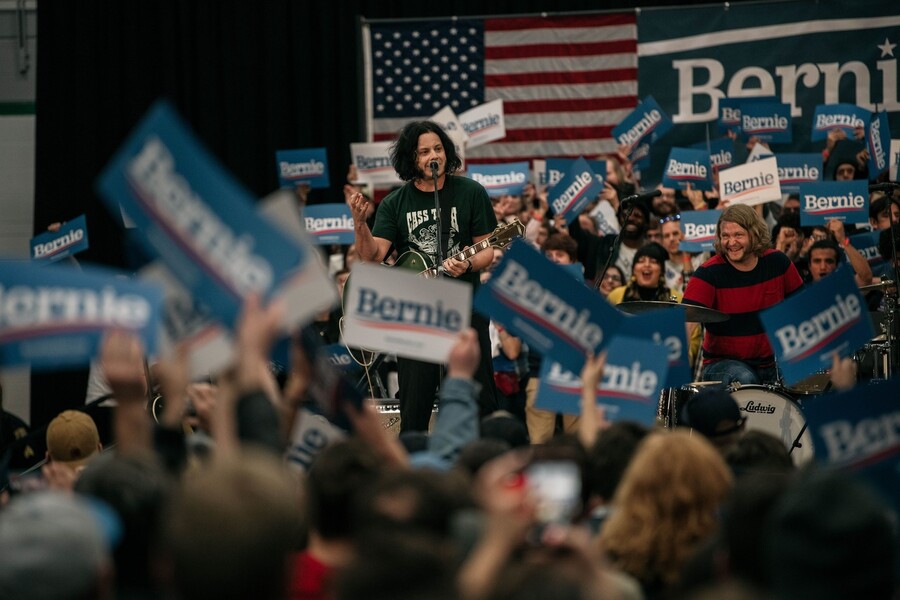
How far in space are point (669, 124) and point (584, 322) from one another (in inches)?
298

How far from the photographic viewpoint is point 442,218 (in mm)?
6164

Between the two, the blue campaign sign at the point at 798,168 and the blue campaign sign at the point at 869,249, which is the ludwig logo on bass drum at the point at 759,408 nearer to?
the blue campaign sign at the point at 869,249

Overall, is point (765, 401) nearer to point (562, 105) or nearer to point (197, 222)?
point (197, 222)

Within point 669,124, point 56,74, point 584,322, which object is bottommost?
point 584,322

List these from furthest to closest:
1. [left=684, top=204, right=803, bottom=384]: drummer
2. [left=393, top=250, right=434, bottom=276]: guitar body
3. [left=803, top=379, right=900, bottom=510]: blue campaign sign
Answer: [left=684, top=204, right=803, bottom=384]: drummer
[left=393, top=250, right=434, bottom=276]: guitar body
[left=803, top=379, right=900, bottom=510]: blue campaign sign

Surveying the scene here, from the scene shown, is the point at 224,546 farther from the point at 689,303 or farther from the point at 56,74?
the point at 56,74

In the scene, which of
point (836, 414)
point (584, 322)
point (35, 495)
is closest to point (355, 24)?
point (584, 322)

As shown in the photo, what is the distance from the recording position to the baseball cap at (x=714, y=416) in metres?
3.96

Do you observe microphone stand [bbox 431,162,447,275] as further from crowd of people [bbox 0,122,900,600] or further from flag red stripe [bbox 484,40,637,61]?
flag red stripe [bbox 484,40,637,61]

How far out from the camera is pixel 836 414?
325 cm

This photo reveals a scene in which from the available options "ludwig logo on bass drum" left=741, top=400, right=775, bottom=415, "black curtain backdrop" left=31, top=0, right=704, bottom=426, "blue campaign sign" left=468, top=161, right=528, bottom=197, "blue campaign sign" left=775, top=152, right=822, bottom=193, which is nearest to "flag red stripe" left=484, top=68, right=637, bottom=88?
"black curtain backdrop" left=31, top=0, right=704, bottom=426

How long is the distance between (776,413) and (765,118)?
5.11 m

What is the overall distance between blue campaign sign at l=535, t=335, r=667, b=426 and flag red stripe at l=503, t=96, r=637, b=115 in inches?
356

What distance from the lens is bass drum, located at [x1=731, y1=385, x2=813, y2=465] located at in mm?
6480
